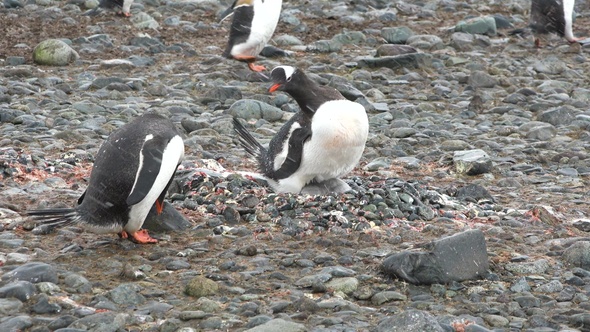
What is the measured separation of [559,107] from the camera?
8266 millimetres

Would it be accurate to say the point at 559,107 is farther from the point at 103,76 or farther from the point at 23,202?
the point at 23,202

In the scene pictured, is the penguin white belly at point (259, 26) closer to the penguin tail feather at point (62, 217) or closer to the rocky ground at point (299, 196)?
the rocky ground at point (299, 196)

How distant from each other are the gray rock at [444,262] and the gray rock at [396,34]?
679cm

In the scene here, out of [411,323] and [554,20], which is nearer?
[411,323]

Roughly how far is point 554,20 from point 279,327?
8.36 meters

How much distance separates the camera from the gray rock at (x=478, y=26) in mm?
11406

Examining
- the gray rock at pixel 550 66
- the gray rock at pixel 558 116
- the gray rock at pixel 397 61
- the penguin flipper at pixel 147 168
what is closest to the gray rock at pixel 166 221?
the penguin flipper at pixel 147 168

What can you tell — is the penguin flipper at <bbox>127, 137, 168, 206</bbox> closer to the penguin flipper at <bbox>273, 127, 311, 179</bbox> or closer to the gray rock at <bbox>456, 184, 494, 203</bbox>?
the penguin flipper at <bbox>273, 127, 311, 179</bbox>

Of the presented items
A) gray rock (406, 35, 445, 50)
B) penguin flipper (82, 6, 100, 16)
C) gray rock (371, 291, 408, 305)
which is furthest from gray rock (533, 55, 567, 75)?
gray rock (371, 291, 408, 305)

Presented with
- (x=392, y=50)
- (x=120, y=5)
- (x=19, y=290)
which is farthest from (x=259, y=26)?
(x=19, y=290)

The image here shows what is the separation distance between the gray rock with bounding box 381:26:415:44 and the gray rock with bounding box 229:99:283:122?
10.9 ft

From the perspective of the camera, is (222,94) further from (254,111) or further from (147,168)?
(147,168)

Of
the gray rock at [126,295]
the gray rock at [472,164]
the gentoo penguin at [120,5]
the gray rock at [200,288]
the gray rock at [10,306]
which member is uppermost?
the gray rock at [10,306]

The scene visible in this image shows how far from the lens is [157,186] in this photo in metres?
4.66
